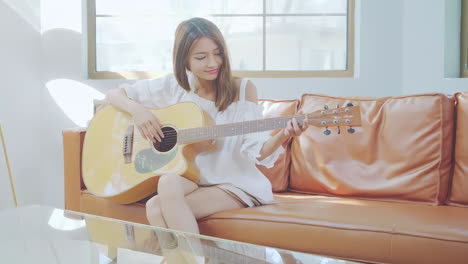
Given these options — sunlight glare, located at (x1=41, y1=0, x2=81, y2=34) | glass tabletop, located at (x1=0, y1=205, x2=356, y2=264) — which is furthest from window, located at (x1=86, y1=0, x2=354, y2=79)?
glass tabletop, located at (x1=0, y1=205, x2=356, y2=264)

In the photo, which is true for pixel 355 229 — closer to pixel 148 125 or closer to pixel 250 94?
pixel 250 94

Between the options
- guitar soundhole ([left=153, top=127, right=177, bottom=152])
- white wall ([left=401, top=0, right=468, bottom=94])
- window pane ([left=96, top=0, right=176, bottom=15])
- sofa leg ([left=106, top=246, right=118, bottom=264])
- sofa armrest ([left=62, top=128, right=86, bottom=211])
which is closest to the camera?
sofa leg ([left=106, top=246, right=118, bottom=264])

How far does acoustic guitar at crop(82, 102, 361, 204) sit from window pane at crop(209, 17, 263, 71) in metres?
1.21

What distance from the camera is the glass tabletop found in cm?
104

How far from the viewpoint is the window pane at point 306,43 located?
9.64 ft

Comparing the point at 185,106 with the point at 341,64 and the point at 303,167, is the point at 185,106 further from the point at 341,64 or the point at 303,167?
the point at 341,64

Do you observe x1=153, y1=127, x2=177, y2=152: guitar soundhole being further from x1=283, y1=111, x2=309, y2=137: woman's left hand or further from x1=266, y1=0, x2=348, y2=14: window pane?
x1=266, y1=0, x2=348, y2=14: window pane


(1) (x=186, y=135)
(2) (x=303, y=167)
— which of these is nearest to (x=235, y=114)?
(1) (x=186, y=135)

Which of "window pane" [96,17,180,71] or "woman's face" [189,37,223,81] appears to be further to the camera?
"window pane" [96,17,180,71]

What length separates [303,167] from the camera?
2.13 metres

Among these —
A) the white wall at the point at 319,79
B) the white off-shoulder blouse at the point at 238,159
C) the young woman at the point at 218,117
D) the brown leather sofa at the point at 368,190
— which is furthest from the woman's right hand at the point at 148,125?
the white wall at the point at 319,79

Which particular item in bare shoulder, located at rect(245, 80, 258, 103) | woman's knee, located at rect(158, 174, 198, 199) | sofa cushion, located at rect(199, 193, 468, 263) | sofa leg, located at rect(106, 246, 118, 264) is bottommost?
sofa cushion, located at rect(199, 193, 468, 263)

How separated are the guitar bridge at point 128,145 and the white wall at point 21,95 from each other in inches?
47.7

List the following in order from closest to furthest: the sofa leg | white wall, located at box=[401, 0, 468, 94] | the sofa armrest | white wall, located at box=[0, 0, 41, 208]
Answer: the sofa leg
the sofa armrest
white wall, located at box=[401, 0, 468, 94]
white wall, located at box=[0, 0, 41, 208]
